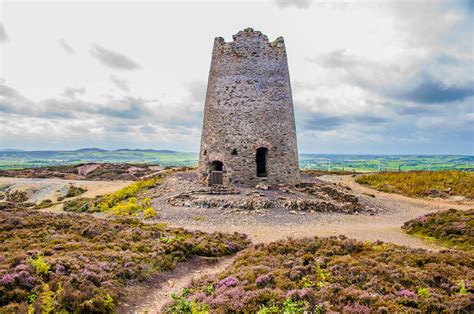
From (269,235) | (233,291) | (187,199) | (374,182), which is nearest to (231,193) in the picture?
(187,199)

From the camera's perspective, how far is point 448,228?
16094 mm

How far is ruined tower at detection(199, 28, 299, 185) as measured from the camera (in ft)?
82.4

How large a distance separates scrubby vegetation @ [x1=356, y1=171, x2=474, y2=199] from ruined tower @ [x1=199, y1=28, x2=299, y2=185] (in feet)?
45.0

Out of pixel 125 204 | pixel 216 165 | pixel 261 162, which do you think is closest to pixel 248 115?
pixel 216 165

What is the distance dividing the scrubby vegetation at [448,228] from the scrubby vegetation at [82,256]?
28.5ft

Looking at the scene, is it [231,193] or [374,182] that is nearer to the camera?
[231,193]

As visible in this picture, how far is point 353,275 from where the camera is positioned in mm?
9125

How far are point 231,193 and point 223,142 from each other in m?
4.17

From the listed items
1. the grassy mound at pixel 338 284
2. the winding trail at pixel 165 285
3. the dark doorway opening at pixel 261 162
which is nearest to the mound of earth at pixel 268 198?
the dark doorway opening at pixel 261 162

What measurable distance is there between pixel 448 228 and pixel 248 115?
14051 millimetres

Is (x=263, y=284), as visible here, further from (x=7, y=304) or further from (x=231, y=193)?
(x=231, y=193)

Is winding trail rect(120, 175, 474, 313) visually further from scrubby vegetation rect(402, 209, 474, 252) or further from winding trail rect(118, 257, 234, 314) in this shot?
scrubby vegetation rect(402, 209, 474, 252)

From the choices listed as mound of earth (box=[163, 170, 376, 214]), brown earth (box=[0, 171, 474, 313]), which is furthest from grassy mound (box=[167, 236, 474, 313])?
mound of earth (box=[163, 170, 376, 214])

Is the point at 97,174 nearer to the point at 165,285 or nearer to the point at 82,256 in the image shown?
the point at 82,256
